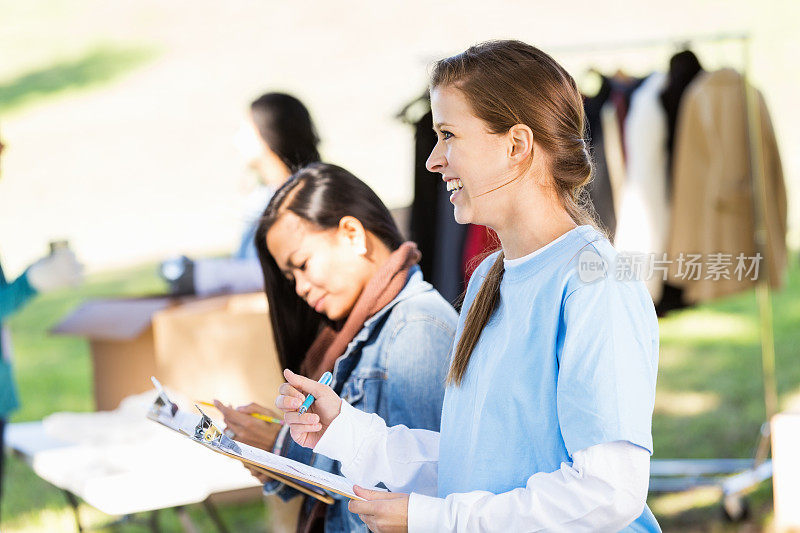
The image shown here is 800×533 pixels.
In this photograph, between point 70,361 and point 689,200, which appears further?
point 70,361

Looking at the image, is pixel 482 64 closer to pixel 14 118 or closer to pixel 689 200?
pixel 689 200

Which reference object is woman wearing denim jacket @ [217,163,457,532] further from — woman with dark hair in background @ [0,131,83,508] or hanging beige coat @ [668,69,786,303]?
hanging beige coat @ [668,69,786,303]

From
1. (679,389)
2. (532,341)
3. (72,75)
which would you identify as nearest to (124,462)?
(532,341)

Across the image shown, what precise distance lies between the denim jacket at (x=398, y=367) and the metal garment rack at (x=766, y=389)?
2.01 m

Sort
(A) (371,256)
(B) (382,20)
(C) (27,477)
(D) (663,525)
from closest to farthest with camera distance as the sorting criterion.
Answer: (A) (371,256) < (D) (663,525) < (C) (27,477) < (B) (382,20)

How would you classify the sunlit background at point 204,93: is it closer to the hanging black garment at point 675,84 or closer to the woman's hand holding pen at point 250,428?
the hanging black garment at point 675,84

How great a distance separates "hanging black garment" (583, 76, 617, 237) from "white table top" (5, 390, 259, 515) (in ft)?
7.29

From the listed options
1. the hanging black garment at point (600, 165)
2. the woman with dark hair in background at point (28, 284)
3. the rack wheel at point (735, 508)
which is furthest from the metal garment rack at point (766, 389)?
the woman with dark hair in background at point (28, 284)

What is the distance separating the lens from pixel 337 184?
1907 millimetres

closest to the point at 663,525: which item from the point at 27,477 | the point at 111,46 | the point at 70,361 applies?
the point at 27,477

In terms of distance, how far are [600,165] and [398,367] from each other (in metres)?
2.74

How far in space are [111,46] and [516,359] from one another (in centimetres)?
1334

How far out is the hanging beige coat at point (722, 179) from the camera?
409 centimetres

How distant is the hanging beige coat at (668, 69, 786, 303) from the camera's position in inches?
161
